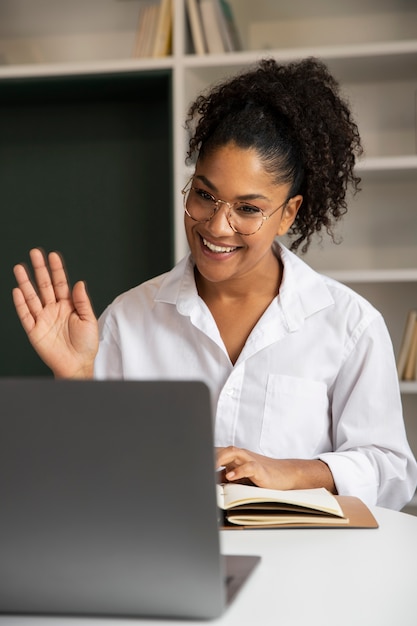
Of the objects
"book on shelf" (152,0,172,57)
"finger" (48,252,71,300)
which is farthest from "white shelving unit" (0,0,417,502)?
"finger" (48,252,71,300)

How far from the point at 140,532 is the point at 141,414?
0.36 feet

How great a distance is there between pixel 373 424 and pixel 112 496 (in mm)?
936

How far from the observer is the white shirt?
164cm

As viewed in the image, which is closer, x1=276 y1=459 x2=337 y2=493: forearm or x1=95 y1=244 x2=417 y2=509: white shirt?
x1=276 y1=459 x2=337 y2=493: forearm

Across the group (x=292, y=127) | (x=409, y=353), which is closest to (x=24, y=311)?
(x=292, y=127)

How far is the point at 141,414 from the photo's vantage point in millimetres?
763

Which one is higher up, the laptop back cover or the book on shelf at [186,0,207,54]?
the book on shelf at [186,0,207,54]

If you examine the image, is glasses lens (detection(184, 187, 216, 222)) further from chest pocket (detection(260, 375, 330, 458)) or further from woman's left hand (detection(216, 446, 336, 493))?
woman's left hand (detection(216, 446, 336, 493))

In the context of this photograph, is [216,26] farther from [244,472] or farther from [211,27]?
[244,472]

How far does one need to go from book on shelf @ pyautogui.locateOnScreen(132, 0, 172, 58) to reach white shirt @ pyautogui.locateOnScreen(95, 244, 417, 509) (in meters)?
1.57

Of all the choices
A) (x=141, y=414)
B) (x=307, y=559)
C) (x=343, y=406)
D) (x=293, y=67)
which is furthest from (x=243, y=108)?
(x=141, y=414)

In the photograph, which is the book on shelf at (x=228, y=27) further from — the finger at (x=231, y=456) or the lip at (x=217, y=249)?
the finger at (x=231, y=456)

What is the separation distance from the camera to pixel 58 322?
163 centimetres

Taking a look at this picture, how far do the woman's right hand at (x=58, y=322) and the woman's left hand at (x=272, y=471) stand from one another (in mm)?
371
